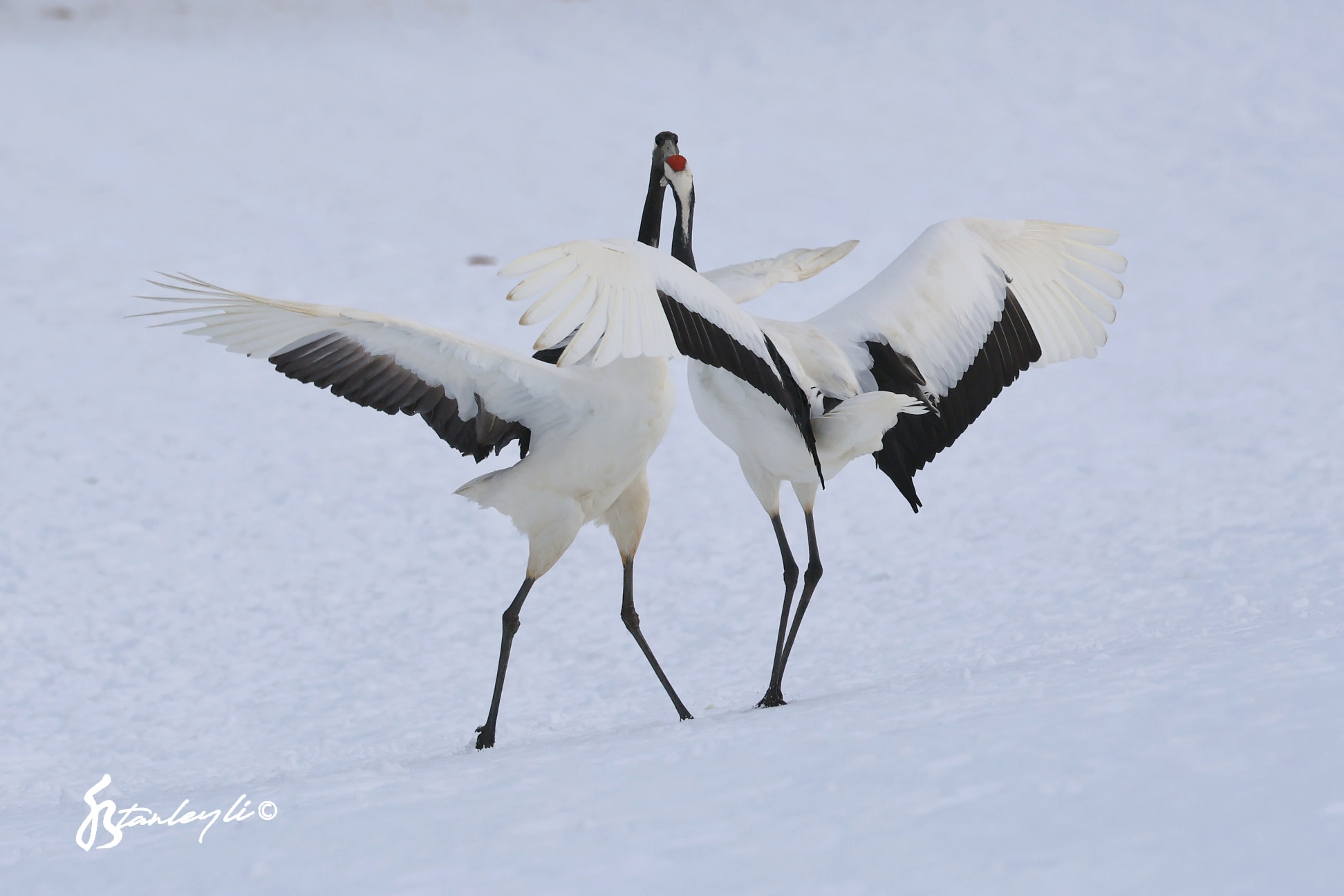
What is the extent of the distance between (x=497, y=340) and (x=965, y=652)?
3.42m

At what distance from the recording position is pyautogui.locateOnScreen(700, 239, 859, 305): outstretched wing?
4484 mm

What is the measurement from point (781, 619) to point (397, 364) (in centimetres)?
133

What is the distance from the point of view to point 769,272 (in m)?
4.66

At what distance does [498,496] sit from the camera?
12.9 ft

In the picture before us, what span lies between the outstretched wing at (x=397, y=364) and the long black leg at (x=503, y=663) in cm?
46

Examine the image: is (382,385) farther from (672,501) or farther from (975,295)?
(672,501)

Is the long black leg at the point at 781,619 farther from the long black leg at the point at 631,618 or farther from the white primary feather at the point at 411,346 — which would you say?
the white primary feather at the point at 411,346

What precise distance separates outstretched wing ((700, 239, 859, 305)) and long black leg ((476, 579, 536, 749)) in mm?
1023

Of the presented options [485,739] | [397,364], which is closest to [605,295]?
[397,364]

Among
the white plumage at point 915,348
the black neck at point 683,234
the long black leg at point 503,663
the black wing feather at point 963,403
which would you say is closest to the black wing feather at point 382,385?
the long black leg at point 503,663

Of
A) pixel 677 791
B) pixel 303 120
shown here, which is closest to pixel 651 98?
pixel 303 120

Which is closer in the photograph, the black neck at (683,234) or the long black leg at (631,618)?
the black neck at (683,234)

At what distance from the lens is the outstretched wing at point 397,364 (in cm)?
353

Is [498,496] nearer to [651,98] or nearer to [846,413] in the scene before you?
[846,413]
